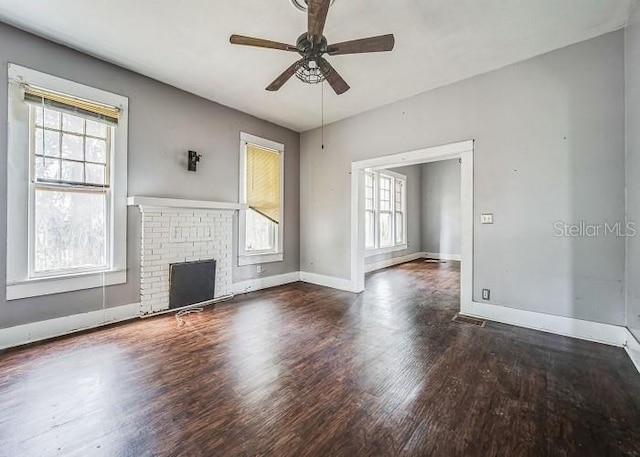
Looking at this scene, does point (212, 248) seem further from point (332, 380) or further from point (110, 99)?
point (332, 380)

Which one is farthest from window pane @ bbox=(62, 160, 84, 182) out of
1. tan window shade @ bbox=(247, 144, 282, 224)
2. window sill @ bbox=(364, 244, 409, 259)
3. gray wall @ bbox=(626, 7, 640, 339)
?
gray wall @ bbox=(626, 7, 640, 339)

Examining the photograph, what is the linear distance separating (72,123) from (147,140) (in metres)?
0.74

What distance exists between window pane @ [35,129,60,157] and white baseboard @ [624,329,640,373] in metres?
5.86

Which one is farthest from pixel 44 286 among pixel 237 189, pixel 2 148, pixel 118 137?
pixel 237 189

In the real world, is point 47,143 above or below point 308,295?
above

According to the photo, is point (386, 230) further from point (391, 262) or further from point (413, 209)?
point (413, 209)

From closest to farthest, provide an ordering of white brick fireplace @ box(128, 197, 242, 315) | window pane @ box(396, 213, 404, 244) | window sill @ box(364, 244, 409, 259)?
white brick fireplace @ box(128, 197, 242, 315)
window sill @ box(364, 244, 409, 259)
window pane @ box(396, 213, 404, 244)

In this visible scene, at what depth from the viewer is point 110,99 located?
3.27 m

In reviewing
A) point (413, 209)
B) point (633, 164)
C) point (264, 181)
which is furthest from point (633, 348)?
point (413, 209)

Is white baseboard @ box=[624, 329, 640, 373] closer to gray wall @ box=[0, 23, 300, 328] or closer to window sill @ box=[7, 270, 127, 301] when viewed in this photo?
gray wall @ box=[0, 23, 300, 328]

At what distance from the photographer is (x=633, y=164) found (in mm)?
2479

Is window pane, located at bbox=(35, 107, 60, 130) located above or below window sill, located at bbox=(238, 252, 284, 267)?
above

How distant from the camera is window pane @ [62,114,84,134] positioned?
299 cm

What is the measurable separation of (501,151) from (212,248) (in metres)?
4.19
